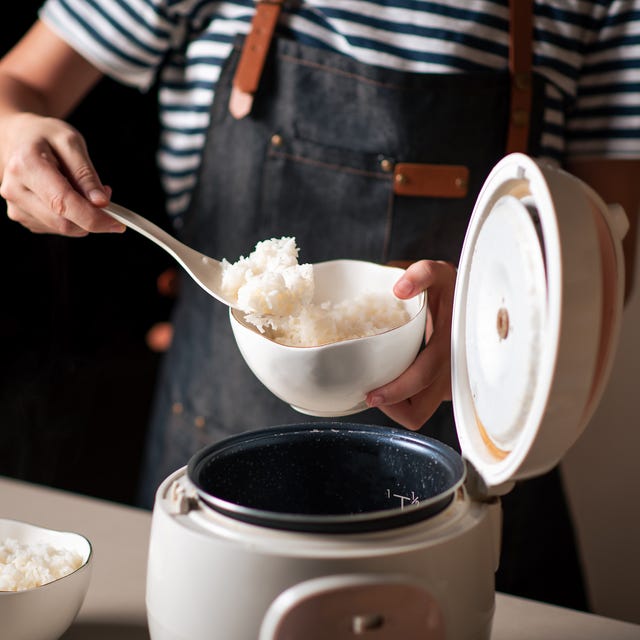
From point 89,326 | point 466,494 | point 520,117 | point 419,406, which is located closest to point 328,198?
point 520,117

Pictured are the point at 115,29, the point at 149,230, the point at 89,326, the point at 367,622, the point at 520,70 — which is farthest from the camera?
the point at 89,326

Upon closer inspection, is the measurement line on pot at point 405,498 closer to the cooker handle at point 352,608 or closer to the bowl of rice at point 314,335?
the bowl of rice at point 314,335

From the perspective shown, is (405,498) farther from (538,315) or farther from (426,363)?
(538,315)

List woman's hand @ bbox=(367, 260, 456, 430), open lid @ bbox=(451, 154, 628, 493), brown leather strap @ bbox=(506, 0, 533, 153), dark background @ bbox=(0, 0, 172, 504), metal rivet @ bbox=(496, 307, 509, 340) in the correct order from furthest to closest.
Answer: dark background @ bbox=(0, 0, 172, 504) → brown leather strap @ bbox=(506, 0, 533, 153) → woman's hand @ bbox=(367, 260, 456, 430) → metal rivet @ bbox=(496, 307, 509, 340) → open lid @ bbox=(451, 154, 628, 493)

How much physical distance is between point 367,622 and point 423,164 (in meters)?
0.81

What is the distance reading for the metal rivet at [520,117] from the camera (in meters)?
1.22

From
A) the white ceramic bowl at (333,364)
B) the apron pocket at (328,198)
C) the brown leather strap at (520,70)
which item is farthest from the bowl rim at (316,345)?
the brown leather strap at (520,70)

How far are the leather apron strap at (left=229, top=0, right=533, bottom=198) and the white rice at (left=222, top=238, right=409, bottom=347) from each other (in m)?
0.37

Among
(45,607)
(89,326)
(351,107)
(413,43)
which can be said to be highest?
(413,43)

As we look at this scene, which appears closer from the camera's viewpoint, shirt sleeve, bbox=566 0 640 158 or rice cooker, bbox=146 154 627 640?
rice cooker, bbox=146 154 627 640

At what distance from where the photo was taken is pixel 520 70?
1208mm

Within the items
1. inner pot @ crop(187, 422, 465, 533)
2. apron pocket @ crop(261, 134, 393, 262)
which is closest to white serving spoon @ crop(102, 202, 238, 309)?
inner pot @ crop(187, 422, 465, 533)

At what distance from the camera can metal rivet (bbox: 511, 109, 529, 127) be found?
1224mm

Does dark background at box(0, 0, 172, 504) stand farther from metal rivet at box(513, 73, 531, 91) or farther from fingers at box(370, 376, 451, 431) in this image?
fingers at box(370, 376, 451, 431)
